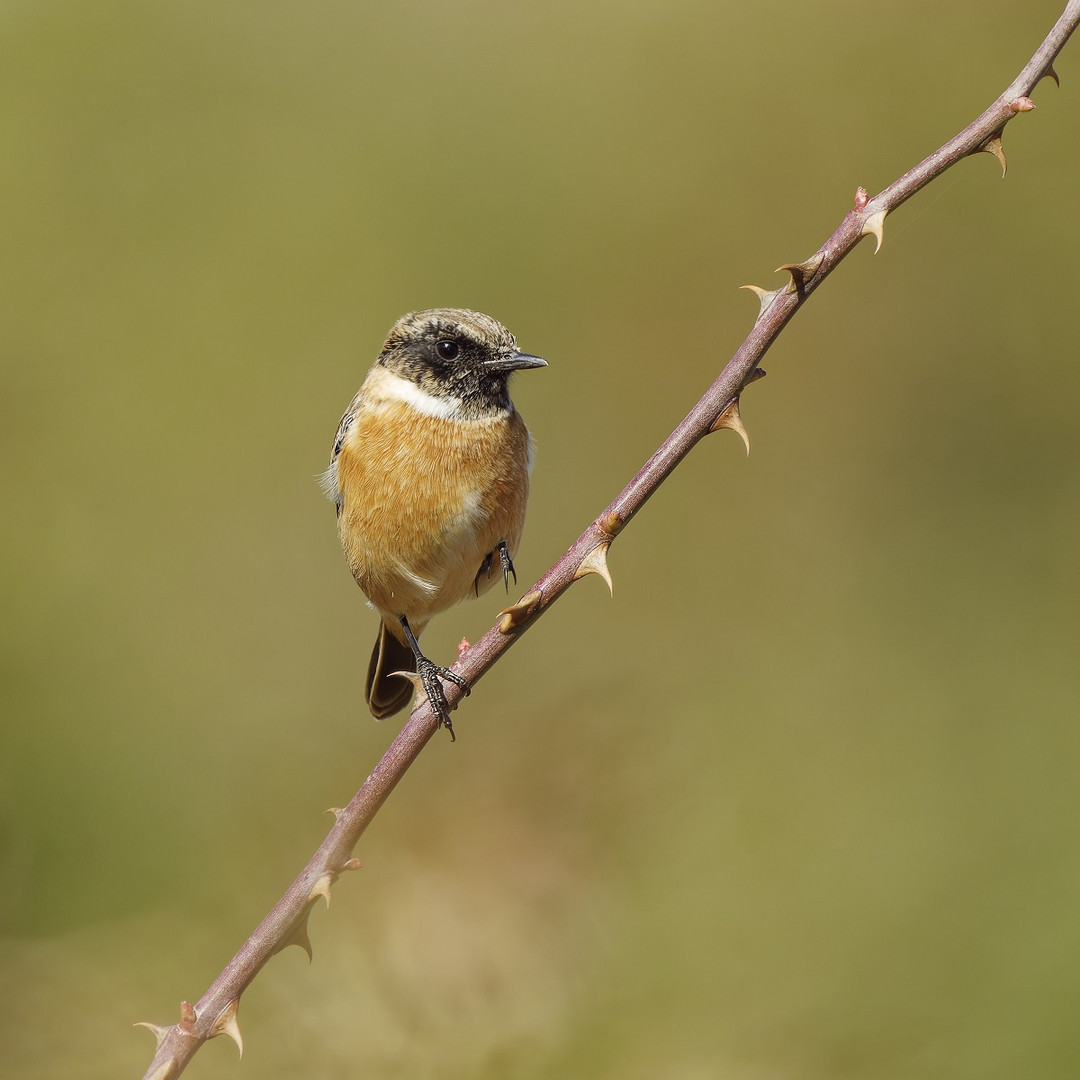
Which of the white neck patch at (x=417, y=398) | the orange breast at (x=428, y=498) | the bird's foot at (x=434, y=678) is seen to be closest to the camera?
the bird's foot at (x=434, y=678)

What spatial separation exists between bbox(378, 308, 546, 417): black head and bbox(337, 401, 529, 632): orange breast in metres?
0.08

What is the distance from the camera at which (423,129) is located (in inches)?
254

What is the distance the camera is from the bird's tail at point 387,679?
4.13 meters

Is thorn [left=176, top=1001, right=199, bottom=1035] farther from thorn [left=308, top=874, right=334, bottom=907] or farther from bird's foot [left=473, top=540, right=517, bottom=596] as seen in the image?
bird's foot [left=473, top=540, right=517, bottom=596]

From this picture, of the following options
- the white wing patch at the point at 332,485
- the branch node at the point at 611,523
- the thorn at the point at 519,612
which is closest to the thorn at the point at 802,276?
the branch node at the point at 611,523

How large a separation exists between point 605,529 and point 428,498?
63.7 inches

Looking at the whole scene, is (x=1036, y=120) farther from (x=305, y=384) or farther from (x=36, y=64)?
(x=36, y=64)

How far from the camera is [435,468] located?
3418 mm

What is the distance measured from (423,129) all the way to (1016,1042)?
5.21 metres

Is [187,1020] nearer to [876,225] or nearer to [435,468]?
[876,225]

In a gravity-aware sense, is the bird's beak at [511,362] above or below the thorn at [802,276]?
above

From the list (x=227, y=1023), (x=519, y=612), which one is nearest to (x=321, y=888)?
(x=227, y=1023)

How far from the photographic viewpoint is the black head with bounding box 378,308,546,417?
3482 mm

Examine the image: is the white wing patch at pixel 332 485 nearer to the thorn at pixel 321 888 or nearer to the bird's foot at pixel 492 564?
the bird's foot at pixel 492 564
